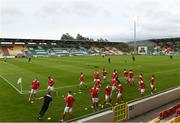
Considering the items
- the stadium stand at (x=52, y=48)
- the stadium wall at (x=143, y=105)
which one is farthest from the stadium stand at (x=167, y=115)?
the stadium stand at (x=52, y=48)

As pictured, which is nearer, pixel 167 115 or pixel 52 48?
pixel 167 115

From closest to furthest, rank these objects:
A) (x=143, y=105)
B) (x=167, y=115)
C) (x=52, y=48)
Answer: (x=167, y=115) → (x=143, y=105) → (x=52, y=48)

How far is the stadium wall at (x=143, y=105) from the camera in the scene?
1429 cm

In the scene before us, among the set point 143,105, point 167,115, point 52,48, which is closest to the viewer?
point 167,115

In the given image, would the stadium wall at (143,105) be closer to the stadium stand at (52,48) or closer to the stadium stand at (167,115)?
the stadium stand at (167,115)

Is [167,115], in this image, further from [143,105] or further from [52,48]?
[52,48]

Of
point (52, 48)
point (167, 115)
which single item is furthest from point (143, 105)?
point (52, 48)

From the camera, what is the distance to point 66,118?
16.4 metres

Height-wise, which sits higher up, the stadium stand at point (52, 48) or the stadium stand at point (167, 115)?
the stadium stand at point (52, 48)

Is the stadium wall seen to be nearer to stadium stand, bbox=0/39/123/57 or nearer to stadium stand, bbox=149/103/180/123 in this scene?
stadium stand, bbox=149/103/180/123

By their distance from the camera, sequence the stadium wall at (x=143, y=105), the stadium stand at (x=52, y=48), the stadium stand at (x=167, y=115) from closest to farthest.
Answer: the stadium wall at (x=143, y=105), the stadium stand at (x=167, y=115), the stadium stand at (x=52, y=48)

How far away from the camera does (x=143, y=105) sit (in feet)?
58.9

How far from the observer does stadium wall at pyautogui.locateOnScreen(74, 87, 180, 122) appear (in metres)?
14.3

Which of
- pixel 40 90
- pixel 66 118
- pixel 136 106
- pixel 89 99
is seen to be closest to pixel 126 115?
pixel 136 106
